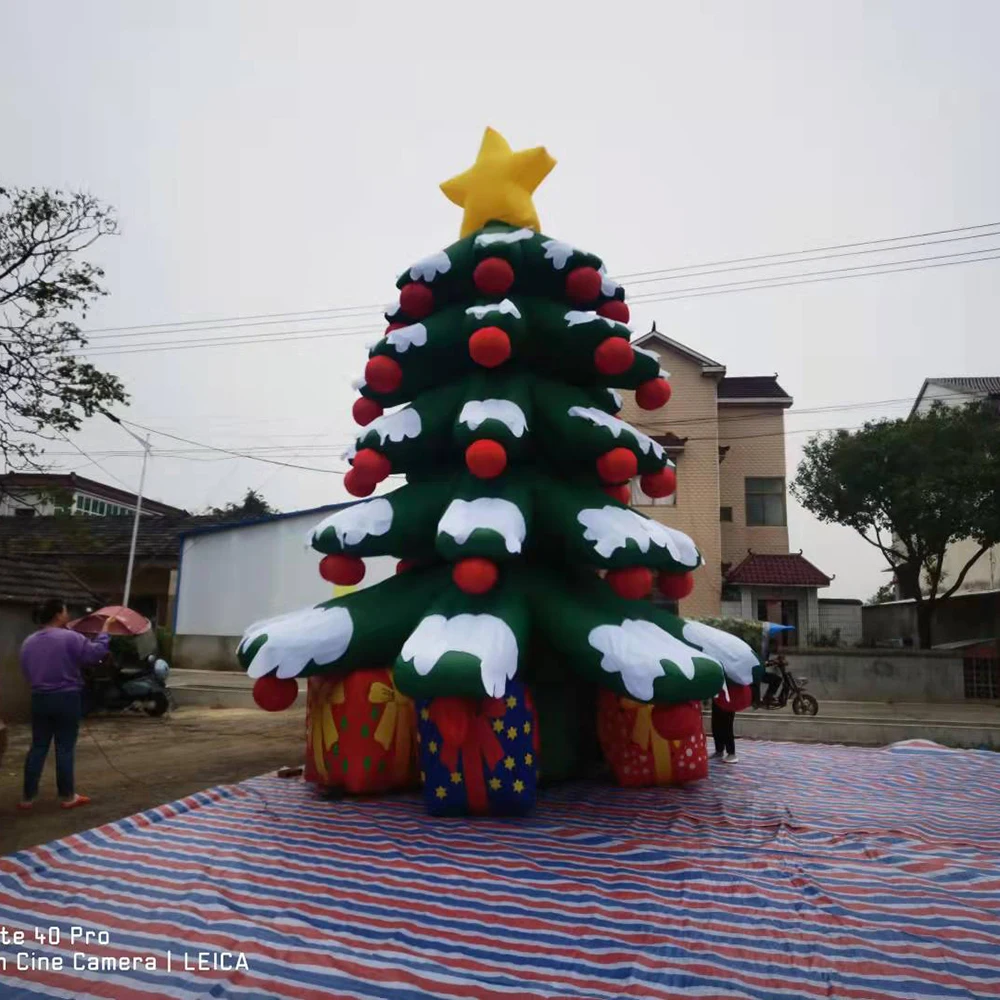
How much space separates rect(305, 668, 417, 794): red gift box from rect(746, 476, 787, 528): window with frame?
19738 millimetres

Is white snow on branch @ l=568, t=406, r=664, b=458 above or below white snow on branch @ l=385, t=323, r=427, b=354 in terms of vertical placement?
below

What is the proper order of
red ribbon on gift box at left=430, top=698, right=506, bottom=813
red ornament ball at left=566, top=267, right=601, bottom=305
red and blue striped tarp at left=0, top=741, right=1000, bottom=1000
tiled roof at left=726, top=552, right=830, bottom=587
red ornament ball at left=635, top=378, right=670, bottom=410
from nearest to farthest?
red and blue striped tarp at left=0, top=741, right=1000, bottom=1000
red ribbon on gift box at left=430, top=698, right=506, bottom=813
red ornament ball at left=566, top=267, right=601, bottom=305
red ornament ball at left=635, top=378, right=670, bottom=410
tiled roof at left=726, top=552, right=830, bottom=587

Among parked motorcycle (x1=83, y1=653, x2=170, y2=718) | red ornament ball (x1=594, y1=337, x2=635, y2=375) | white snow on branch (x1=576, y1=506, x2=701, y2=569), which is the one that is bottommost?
parked motorcycle (x1=83, y1=653, x2=170, y2=718)

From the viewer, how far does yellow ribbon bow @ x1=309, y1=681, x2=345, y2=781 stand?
5.13 meters

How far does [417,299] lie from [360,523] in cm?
179

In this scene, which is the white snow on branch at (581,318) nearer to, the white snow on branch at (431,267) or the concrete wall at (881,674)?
the white snow on branch at (431,267)

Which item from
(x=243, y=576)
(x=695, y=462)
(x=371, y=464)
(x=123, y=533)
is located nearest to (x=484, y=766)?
(x=371, y=464)

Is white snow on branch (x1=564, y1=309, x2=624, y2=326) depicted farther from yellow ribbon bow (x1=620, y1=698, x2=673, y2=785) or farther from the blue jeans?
the blue jeans

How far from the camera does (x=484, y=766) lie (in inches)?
183

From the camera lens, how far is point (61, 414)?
7430 mm

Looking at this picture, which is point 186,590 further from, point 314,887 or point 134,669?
point 314,887

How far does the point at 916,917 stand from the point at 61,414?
25.5 feet

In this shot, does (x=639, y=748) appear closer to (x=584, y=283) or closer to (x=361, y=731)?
(x=361, y=731)

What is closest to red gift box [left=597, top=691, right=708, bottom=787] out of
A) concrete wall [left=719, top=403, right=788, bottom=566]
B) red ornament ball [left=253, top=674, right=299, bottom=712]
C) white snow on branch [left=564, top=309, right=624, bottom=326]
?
red ornament ball [left=253, top=674, right=299, bottom=712]
